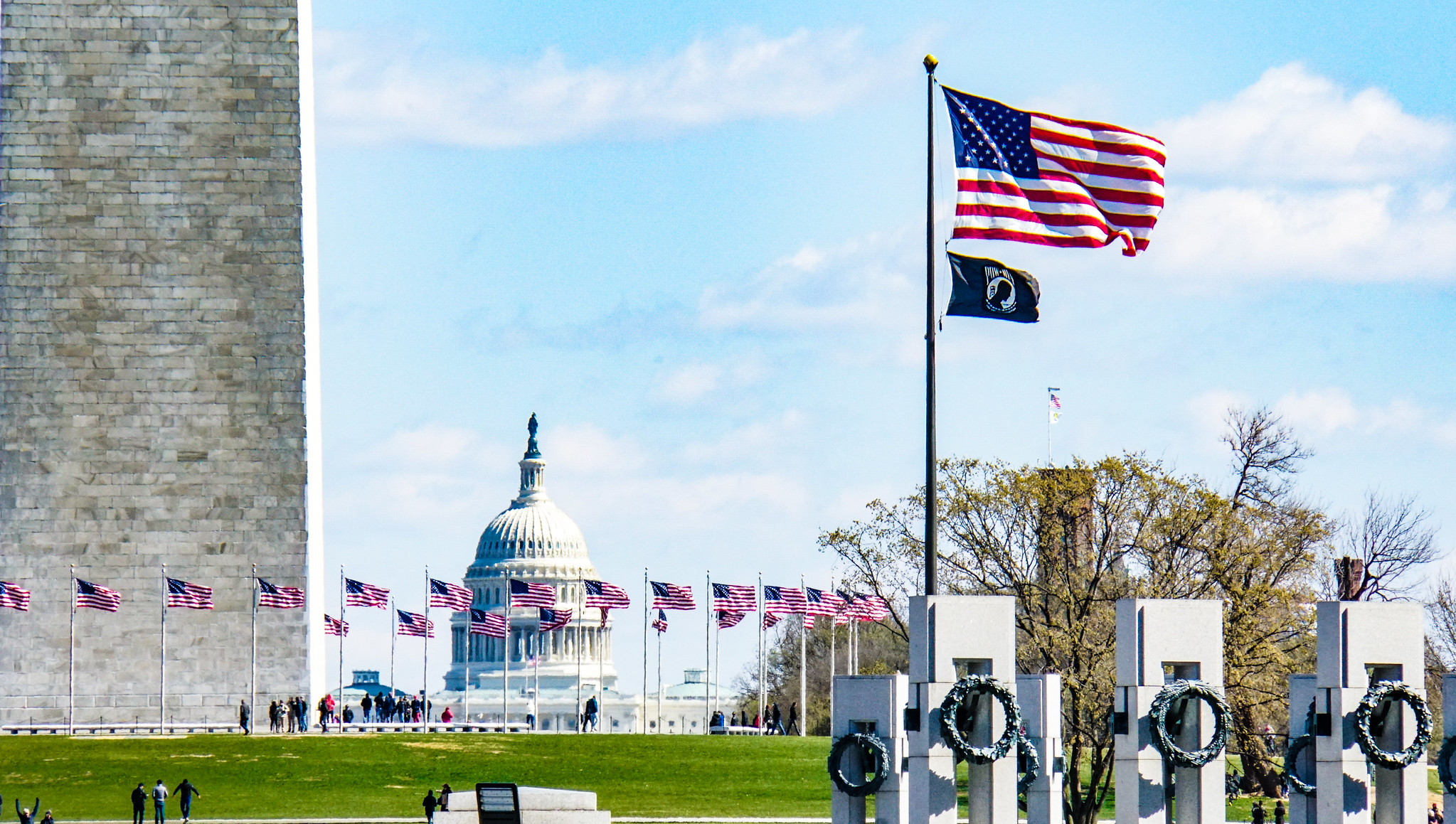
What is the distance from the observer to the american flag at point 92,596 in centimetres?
5666

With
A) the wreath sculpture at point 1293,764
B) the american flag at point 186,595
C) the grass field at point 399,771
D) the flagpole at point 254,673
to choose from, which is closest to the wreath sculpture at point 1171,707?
the wreath sculpture at point 1293,764

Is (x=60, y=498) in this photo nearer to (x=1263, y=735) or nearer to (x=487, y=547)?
(x=1263, y=735)

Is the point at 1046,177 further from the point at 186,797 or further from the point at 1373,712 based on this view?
the point at 186,797

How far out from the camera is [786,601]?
56.2 m

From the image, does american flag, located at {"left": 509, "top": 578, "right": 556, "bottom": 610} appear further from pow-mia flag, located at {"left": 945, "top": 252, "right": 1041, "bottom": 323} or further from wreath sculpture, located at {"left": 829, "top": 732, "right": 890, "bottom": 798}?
pow-mia flag, located at {"left": 945, "top": 252, "right": 1041, "bottom": 323}

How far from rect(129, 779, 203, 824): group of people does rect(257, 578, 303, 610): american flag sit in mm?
10895

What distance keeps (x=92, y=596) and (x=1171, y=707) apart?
124ft

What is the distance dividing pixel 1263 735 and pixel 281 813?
2074 cm

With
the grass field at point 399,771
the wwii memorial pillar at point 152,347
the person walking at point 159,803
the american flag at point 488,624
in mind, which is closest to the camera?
the person walking at point 159,803

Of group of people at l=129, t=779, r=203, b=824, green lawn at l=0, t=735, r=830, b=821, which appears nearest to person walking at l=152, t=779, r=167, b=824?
group of people at l=129, t=779, r=203, b=824

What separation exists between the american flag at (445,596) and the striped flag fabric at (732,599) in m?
6.89

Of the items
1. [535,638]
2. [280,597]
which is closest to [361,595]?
[280,597]

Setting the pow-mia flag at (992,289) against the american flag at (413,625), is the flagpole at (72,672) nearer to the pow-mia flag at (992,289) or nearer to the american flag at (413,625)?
the american flag at (413,625)

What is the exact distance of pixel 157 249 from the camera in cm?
6228
